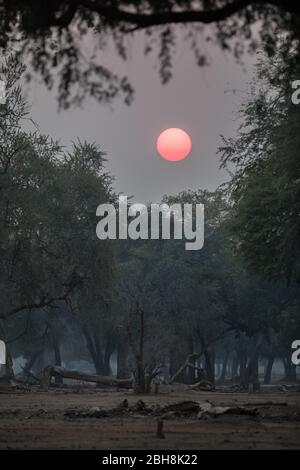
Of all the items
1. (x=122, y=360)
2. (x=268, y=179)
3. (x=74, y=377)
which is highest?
(x=268, y=179)

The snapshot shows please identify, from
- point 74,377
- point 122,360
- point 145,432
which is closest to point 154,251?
point 122,360

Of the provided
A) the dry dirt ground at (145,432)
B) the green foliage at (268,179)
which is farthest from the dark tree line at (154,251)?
the dry dirt ground at (145,432)

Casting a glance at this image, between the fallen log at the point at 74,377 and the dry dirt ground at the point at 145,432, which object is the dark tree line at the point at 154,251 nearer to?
the fallen log at the point at 74,377

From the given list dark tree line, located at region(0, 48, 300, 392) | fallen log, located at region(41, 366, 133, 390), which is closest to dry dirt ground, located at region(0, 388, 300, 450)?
dark tree line, located at region(0, 48, 300, 392)

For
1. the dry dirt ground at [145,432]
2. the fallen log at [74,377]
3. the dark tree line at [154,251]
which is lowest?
the dry dirt ground at [145,432]

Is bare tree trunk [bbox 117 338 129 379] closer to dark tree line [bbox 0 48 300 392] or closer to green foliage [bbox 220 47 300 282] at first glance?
dark tree line [bbox 0 48 300 392]

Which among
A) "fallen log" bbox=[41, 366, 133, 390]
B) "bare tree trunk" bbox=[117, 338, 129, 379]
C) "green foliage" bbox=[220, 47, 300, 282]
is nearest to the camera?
"green foliage" bbox=[220, 47, 300, 282]

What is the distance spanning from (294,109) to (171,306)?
3255cm

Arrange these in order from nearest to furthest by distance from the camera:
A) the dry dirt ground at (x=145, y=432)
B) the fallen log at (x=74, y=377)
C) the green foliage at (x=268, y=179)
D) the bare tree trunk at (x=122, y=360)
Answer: the dry dirt ground at (x=145, y=432) → the green foliage at (x=268, y=179) → the fallen log at (x=74, y=377) → the bare tree trunk at (x=122, y=360)

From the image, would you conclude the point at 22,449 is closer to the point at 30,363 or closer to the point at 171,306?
the point at 171,306

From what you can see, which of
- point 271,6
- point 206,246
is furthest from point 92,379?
point 271,6

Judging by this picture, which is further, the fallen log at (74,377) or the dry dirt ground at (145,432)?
the fallen log at (74,377)

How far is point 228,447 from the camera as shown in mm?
13352

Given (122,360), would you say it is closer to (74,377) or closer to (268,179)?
(74,377)
